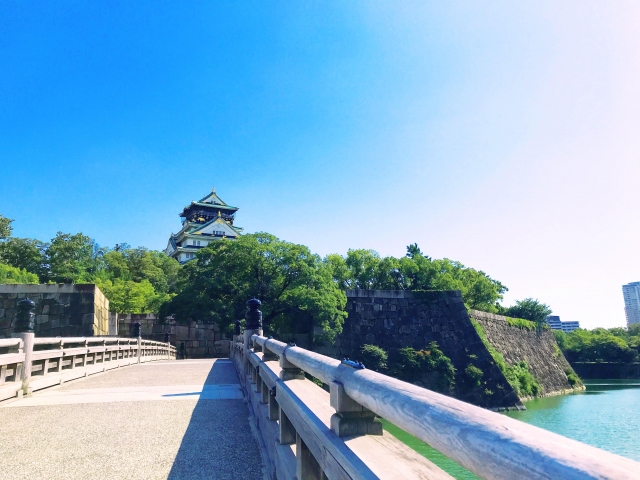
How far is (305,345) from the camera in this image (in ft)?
82.8

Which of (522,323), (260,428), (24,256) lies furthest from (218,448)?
(24,256)

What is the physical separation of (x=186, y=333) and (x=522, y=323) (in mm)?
26116

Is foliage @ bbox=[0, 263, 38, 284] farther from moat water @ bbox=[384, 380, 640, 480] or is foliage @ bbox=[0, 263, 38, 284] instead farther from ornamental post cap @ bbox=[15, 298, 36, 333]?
moat water @ bbox=[384, 380, 640, 480]

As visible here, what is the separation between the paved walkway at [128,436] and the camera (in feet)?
11.7

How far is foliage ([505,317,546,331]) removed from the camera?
33844 mm

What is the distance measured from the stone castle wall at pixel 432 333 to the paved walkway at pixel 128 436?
64.4ft

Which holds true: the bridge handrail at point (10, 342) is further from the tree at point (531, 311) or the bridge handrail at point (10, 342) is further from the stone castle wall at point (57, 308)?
the tree at point (531, 311)

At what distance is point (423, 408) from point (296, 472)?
1.61 metres

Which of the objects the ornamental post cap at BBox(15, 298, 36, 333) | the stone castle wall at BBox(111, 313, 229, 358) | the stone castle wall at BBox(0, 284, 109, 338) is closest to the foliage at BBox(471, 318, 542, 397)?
the stone castle wall at BBox(111, 313, 229, 358)

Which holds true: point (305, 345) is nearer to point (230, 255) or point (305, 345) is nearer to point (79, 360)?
point (230, 255)

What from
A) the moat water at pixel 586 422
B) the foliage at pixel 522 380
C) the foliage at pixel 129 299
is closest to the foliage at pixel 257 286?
the moat water at pixel 586 422

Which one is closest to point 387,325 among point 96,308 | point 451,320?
point 451,320

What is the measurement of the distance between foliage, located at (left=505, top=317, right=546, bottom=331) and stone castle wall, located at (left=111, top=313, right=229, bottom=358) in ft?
72.0

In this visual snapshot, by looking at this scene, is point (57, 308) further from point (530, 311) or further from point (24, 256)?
point (530, 311)
